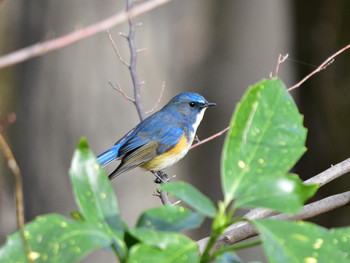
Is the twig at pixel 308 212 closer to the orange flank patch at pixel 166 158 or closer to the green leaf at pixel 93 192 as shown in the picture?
the green leaf at pixel 93 192

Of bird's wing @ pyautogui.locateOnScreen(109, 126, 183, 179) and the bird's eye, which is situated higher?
the bird's eye

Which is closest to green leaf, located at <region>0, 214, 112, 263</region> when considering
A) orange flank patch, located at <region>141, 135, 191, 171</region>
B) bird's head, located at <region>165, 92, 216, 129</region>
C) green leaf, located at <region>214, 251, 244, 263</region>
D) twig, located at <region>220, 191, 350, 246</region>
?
green leaf, located at <region>214, 251, 244, 263</region>

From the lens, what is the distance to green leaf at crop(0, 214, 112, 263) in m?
0.57

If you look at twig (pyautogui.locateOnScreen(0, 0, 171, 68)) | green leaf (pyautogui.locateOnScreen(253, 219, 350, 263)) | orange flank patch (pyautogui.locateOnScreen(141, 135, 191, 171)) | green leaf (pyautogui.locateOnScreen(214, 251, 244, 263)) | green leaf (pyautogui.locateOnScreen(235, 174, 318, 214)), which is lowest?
orange flank patch (pyautogui.locateOnScreen(141, 135, 191, 171))

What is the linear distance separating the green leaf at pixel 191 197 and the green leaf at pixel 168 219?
A: 0.07 ft

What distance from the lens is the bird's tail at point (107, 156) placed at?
2.78 metres

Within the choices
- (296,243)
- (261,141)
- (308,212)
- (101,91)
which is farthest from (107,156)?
(296,243)

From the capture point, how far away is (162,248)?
592 millimetres

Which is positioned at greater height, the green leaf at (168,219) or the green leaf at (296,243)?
the green leaf at (168,219)

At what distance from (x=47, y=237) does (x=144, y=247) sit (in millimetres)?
101

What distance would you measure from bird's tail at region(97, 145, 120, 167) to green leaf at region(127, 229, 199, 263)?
2.18 metres

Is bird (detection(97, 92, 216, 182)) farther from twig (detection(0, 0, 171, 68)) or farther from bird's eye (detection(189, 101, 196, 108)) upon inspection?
twig (detection(0, 0, 171, 68))

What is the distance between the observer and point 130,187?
409cm

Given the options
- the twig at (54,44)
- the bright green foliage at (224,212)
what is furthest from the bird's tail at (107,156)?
the twig at (54,44)
